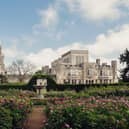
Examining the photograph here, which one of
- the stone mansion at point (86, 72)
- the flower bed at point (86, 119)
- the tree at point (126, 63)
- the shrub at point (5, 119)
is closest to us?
the flower bed at point (86, 119)

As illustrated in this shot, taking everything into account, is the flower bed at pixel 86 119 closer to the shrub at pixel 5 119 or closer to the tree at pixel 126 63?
the shrub at pixel 5 119

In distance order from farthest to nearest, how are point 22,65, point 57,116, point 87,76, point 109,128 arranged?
point 87,76
point 22,65
point 57,116
point 109,128

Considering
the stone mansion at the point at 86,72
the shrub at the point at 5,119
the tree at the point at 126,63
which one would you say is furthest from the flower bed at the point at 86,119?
the stone mansion at the point at 86,72

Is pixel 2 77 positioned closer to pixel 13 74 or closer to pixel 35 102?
pixel 13 74

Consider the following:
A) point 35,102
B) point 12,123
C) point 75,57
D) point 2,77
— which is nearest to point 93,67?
point 75,57

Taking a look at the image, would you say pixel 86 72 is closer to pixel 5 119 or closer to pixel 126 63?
pixel 126 63

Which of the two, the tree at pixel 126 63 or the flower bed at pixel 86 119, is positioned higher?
the tree at pixel 126 63

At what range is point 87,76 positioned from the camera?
283 feet

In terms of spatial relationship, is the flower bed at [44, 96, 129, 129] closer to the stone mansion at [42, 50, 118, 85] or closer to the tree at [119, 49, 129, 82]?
the tree at [119, 49, 129, 82]

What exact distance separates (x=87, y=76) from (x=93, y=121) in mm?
80547

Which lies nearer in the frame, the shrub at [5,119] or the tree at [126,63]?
the shrub at [5,119]

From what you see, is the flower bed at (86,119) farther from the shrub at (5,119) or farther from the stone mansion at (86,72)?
the stone mansion at (86,72)

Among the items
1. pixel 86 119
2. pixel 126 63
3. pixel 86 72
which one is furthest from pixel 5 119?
pixel 86 72

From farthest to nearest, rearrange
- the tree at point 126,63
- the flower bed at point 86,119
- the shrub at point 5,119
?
the tree at point 126,63 < the shrub at point 5,119 < the flower bed at point 86,119
